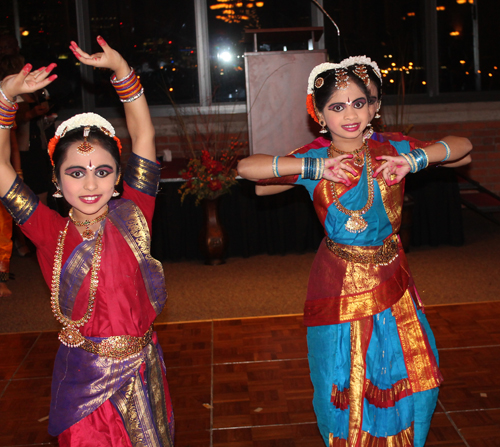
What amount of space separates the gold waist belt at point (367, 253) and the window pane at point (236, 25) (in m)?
5.18

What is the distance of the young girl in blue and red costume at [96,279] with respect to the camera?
5.53 ft

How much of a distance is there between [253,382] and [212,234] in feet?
6.83

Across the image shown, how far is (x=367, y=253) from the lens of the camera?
2.04 metres

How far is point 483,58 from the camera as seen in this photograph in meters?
7.06

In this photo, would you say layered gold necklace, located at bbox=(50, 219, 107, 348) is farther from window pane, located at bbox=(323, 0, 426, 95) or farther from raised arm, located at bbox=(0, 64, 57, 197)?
window pane, located at bbox=(323, 0, 426, 95)

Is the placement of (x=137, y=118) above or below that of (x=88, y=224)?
above

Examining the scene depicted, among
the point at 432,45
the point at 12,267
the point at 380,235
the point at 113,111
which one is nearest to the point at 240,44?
the point at 113,111

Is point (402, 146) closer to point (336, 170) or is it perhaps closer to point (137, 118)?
point (336, 170)

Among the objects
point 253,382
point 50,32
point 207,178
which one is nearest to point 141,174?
point 253,382

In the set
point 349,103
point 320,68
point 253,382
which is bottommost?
point 253,382

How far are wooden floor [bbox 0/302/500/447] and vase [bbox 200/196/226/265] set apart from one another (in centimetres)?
125

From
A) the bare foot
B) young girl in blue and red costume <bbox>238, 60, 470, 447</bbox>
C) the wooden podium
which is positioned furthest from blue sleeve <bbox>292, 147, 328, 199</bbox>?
the bare foot

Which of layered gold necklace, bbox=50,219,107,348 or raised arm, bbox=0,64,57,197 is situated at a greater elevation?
raised arm, bbox=0,64,57,197

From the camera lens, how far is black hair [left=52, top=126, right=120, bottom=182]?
170cm
